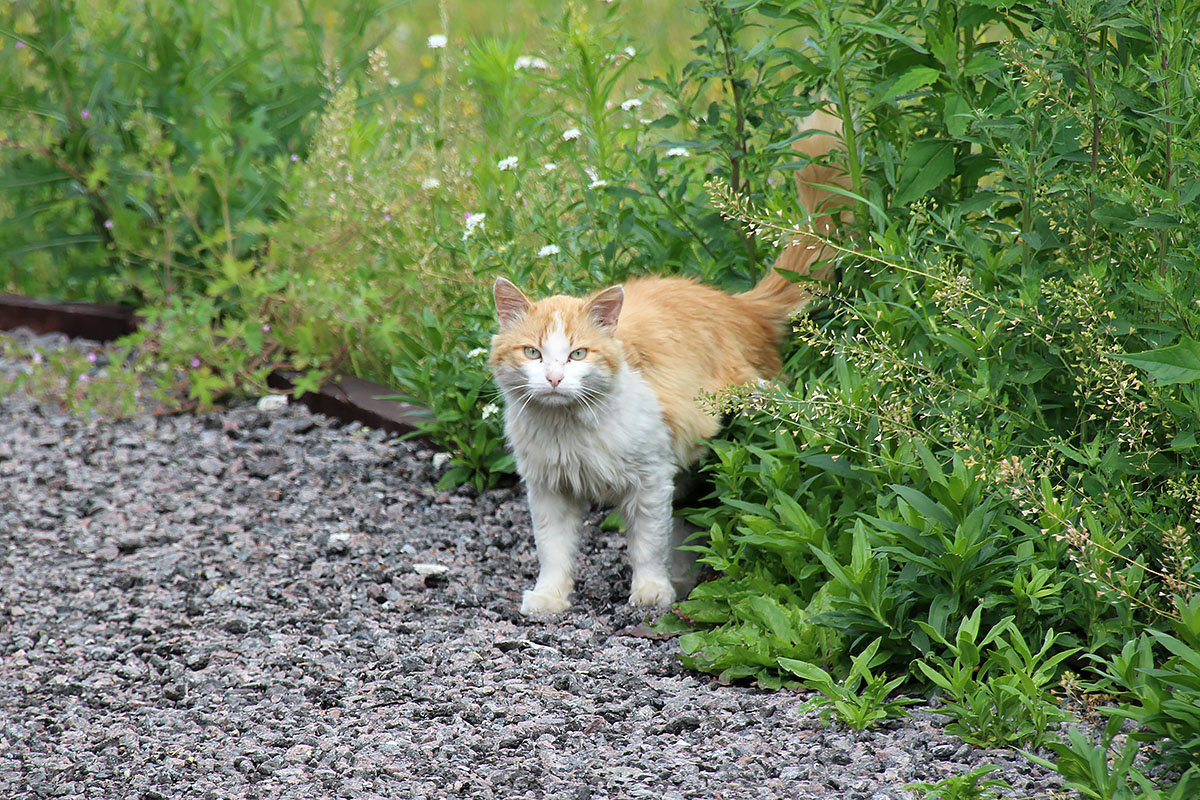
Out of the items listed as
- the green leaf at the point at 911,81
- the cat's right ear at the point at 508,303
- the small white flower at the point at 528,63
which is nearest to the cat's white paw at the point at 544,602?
the cat's right ear at the point at 508,303

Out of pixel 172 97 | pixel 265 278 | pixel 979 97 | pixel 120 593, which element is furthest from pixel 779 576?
pixel 172 97

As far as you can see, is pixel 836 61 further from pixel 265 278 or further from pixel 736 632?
pixel 265 278

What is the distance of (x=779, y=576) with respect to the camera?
3.16 m

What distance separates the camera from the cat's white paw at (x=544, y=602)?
3.35 meters

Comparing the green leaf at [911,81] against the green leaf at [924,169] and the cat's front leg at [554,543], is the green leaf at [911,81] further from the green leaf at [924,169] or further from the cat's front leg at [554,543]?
the cat's front leg at [554,543]

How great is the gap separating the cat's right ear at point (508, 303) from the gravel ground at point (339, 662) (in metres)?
0.84

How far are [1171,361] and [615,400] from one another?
1.55 m

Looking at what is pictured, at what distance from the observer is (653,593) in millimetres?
3338

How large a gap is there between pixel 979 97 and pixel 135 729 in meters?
2.56

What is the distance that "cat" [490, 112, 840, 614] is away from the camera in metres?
3.28

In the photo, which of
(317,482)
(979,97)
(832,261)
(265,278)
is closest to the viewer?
(979,97)

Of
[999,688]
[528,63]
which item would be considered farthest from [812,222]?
[528,63]

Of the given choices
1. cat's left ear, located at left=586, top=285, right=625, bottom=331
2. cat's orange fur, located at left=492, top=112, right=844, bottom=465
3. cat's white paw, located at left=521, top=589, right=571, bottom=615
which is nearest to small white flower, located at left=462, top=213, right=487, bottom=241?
cat's orange fur, located at left=492, top=112, right=844, bottom=465

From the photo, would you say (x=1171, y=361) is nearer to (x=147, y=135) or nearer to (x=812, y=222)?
(x=812, y=222)
